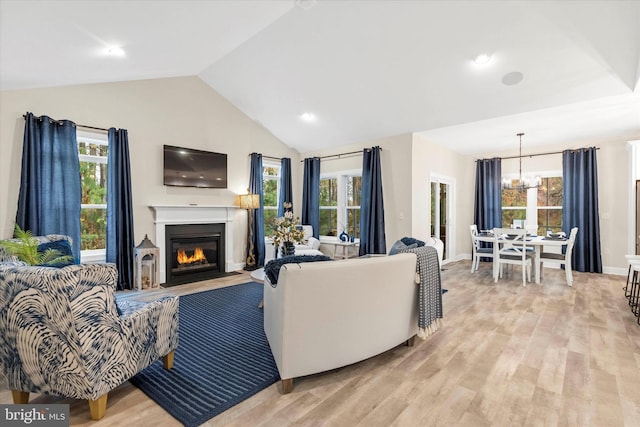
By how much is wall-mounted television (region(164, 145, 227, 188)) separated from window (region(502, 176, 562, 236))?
18.6ft

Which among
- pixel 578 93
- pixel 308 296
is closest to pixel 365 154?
pixel 578 93

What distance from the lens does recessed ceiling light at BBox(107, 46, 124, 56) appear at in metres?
3.14

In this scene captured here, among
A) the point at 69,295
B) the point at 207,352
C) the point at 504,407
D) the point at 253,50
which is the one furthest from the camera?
the point at 253,50

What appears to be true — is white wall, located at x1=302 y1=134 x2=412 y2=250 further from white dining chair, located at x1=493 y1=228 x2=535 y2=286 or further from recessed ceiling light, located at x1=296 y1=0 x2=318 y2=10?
recessed ceiling light, located at x1=296 y1=0 x2=318 y2=10

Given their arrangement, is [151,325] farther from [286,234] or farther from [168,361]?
[286,234]

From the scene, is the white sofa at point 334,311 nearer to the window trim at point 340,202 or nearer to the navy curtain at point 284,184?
the window trim at point 340,202

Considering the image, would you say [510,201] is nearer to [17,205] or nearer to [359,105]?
[359,105]

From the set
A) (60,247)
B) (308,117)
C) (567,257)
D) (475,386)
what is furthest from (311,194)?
(475,386)

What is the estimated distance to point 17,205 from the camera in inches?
150

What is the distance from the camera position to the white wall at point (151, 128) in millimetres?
3805

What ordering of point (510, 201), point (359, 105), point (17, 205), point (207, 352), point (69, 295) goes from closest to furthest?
point (69, 295) → point (207, 352) → point (17, 205) → point (359, 105) → point (510, 201)

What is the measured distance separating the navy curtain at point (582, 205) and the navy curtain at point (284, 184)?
5.53 metres

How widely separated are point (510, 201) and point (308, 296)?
6655 millimetres

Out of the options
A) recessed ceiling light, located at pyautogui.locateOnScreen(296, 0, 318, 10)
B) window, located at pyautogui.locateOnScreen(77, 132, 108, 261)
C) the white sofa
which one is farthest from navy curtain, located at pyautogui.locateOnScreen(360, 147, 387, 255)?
window, located at pyautogui.locateOnScreen(77, 132, 108, 261)
